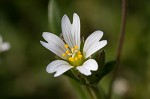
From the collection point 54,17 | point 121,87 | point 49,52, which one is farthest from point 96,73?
point 49,52

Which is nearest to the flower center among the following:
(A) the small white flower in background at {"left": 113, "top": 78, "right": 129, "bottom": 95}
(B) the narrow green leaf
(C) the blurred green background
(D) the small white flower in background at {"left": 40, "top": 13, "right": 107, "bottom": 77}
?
(D) the small white flower in background at {"left": 40, "top": 13, "right": 107, "bottom": 77}

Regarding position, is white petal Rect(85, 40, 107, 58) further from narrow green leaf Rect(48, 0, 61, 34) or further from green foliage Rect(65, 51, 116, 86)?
narrow green leaf Rect(48, 0, 61, 34)

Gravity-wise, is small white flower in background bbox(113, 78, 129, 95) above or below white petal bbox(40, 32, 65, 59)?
below

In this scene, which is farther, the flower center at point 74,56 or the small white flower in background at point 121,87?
the small white flower in background at point 121,87

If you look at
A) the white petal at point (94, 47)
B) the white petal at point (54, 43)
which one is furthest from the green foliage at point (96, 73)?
the white petal at point (54, 43)

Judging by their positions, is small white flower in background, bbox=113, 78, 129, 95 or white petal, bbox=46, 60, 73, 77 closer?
white petal, bbox=46, 60, 73, 77

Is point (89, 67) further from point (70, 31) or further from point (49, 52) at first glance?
point (49, 52)

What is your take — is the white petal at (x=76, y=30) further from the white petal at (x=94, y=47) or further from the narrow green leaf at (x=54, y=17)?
the narrow green leaf at (x=54, y=17)

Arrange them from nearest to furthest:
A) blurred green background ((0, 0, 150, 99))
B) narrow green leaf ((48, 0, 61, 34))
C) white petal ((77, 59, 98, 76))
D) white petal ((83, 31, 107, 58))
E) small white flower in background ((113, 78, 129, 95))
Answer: white petal ((77, 59, 98, 76)), white petal ((83, 31, 107, 58)), narrow green leaf ((48, 0, 61, 34)), small white flower in background ((113, 78, 129, 95)), blurred green background ((0, 0, 150, 99))

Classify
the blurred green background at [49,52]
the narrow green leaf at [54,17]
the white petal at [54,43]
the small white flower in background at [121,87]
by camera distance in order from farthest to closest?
the blurred green background at [49,52] < the small white flower in background at [121,87] < the narrow green leaf at [54,17] < the white petal at [54,43]
